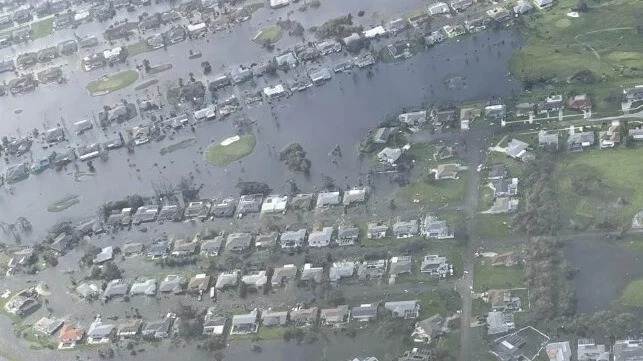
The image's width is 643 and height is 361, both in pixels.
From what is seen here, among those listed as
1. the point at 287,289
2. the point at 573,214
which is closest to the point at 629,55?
the point at 573,214

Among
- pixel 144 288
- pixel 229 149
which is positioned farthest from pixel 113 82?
pixel 144 288

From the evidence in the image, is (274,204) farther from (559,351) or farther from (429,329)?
(559,351)

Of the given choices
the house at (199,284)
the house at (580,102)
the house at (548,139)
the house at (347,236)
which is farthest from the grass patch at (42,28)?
the house at (580,102)

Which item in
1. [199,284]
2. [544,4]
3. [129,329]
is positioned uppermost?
[544,4]

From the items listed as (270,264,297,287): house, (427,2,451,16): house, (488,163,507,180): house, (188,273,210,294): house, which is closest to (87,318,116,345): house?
(188,273,210,294): house

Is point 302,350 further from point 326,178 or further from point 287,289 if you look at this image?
point 326,178

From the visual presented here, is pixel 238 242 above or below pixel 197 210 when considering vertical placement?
below

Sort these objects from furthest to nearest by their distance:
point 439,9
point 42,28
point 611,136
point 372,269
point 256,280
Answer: point 42,28, point 439,9, point 611,136, point 256,280, point 372,269
